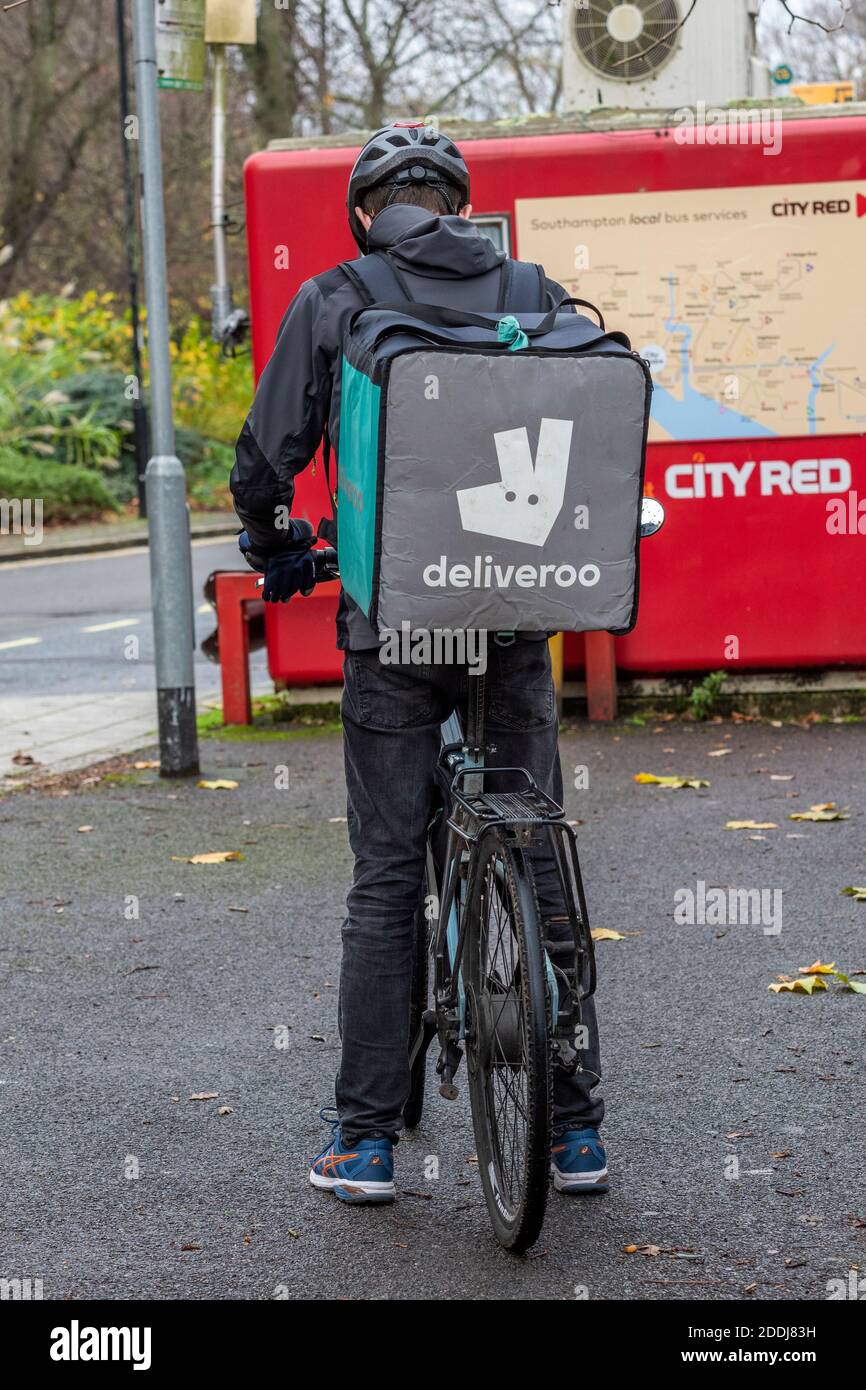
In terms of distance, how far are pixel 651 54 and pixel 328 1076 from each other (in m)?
7.18

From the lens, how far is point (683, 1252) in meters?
3.27

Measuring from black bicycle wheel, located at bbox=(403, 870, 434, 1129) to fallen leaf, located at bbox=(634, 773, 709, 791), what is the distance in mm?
3806

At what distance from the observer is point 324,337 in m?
3.34

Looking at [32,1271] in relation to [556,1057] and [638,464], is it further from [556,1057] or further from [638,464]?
[638,464]

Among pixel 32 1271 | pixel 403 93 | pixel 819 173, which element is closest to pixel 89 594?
pixel 819 173

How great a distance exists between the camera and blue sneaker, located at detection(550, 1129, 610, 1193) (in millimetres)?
3557

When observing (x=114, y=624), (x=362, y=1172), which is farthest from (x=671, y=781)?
(x=114, y=624)

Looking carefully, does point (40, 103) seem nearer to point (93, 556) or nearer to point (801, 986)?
point (93, 556)

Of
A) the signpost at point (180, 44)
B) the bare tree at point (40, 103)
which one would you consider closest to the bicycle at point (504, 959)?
the signpost at point (180, 44)

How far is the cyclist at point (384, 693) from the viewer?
335cm

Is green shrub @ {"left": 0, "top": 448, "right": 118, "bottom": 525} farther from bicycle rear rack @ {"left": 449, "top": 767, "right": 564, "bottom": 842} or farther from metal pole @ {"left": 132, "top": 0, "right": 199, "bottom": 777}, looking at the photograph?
bicycle rear rack @ {"left": 449, "top": 767, "right": 564, "bottom": 842}

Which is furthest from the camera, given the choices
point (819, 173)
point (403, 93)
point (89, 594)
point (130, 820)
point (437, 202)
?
point (403, 93)

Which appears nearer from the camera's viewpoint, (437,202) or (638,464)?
(638,464)
